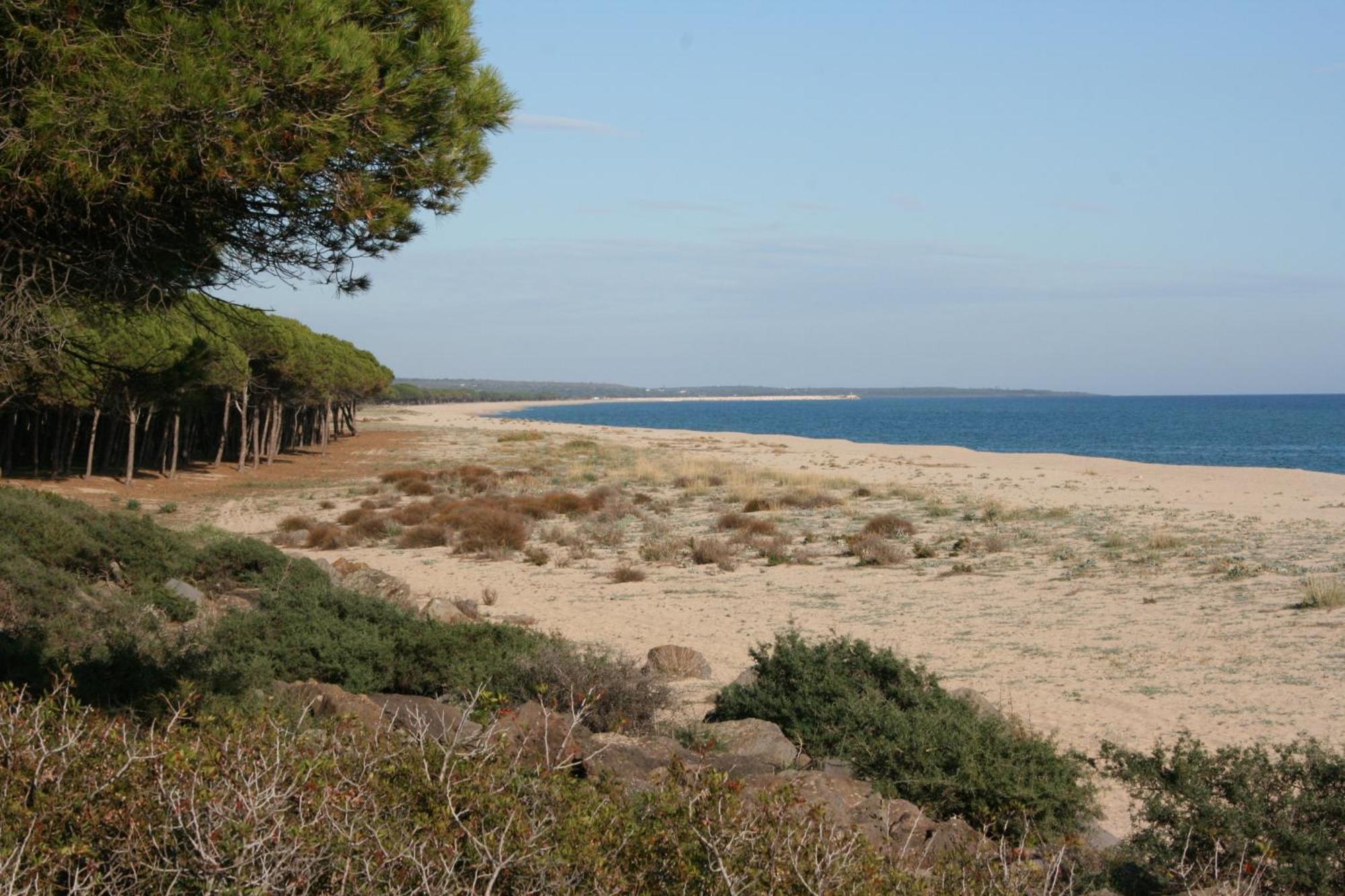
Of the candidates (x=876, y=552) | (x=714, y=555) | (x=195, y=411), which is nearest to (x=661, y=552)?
(x=714, y=555)

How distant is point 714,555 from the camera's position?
67.1ft

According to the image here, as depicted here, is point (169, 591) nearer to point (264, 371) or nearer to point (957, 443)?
point (264, 371)

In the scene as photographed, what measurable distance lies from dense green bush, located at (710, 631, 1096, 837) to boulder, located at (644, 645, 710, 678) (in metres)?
1.45

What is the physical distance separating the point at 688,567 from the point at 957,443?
68.5 metres

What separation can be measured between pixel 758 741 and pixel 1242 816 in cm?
314

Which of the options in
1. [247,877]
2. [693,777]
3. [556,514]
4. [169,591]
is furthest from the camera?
[556,514]

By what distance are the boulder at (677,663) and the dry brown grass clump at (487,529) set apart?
10.1m

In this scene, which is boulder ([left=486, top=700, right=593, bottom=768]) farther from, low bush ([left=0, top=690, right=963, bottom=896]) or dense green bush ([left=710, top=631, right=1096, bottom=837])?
dense green bush ([left=710, top=631, right=1096, bottom=837])

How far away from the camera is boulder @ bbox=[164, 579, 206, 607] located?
38.8 feet

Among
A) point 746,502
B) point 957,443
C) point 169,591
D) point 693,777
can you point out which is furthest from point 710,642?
point 957,443

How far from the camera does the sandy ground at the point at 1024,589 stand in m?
11.0

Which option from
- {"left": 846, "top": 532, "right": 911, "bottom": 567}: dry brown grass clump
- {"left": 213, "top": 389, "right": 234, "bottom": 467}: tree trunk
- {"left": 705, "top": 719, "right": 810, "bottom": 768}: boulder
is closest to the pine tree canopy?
{"left": 705, "top": 719, "right": 810, "bottom": 768}: boulder

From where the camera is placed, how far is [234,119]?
5129 mm

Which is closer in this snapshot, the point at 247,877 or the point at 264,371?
the point at 247,877
